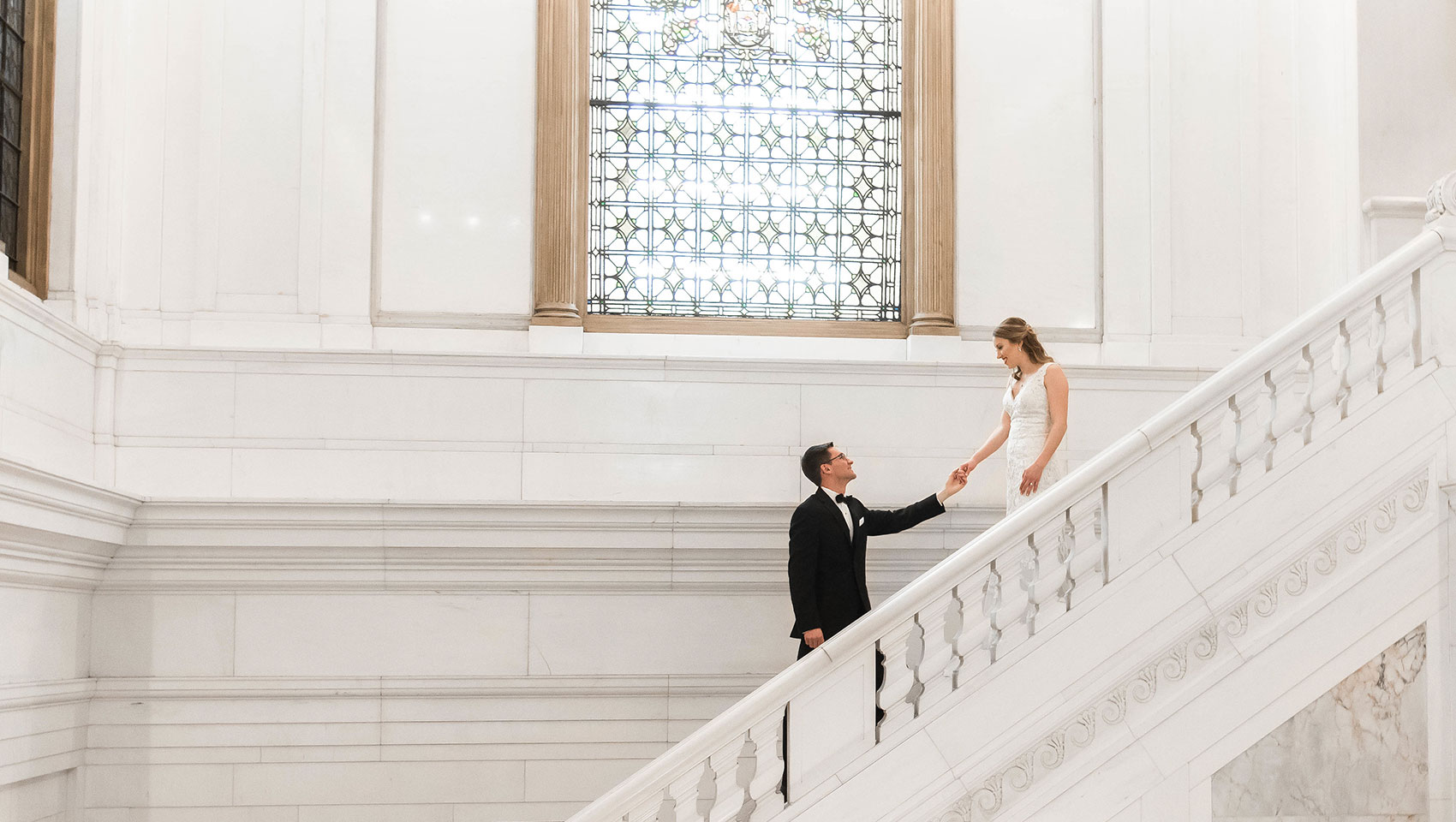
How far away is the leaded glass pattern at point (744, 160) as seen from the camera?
27.3 feet

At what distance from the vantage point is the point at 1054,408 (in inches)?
244

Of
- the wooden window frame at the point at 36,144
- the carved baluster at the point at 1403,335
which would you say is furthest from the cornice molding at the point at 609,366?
the carved baluster at the point at 1403,335

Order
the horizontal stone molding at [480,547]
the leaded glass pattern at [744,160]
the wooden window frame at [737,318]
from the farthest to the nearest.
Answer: the leaded glass pattern at [744,160], the wooden window frame at [737,318], the horizontal stone molding at [480,547]

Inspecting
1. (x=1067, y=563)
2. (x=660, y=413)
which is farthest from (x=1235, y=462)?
(x=660, y=413)

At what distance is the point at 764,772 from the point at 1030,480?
1.98m

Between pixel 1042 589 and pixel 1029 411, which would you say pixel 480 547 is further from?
pixel 1042 589

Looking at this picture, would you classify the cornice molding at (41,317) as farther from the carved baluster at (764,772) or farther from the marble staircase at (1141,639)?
the carved baluster at (764,772)

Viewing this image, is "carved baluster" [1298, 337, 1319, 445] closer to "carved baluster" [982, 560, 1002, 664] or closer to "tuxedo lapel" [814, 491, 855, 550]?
"carved baluster" [982, 560, 1002, 664]

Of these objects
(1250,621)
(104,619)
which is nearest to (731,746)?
(1250,621)

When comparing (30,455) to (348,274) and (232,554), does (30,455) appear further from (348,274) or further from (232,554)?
(348,274)

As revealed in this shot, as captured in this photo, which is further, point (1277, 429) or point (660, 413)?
point (660, 413)

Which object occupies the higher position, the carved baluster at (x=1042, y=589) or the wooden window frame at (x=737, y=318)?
the wooden window frame at (x=737, y=318)

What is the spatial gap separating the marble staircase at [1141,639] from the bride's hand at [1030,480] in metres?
0.89

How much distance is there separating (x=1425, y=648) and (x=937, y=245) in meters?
3.98
